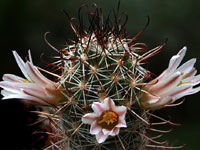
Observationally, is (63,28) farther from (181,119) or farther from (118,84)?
(118,84)

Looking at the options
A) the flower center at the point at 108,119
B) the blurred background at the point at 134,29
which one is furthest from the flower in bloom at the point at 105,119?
the blurred background at the point at 134,29

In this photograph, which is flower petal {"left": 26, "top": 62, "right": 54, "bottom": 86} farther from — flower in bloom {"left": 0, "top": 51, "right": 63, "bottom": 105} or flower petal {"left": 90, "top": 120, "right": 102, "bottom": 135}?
flower petal {"left": 90, "top": 120, "right": 102, "bottom": 135}

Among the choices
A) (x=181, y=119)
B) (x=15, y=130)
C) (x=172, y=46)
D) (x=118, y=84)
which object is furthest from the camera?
(x=172, y=46)

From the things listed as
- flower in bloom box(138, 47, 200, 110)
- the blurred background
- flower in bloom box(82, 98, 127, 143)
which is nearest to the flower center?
flower in bloom box(82, 98, 127, 143)

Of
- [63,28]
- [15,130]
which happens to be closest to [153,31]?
[63,28]

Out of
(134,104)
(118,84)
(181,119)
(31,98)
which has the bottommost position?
(181,119)

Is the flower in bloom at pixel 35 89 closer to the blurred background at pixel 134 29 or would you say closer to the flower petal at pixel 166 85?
the flower petal at pixel 166 85

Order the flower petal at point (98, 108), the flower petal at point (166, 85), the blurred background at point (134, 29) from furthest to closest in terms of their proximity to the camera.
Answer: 1. the blurred background at point (134, 29)
2. the flower petal at point (166, 85)
3. the flower petal at point (98, 108)
